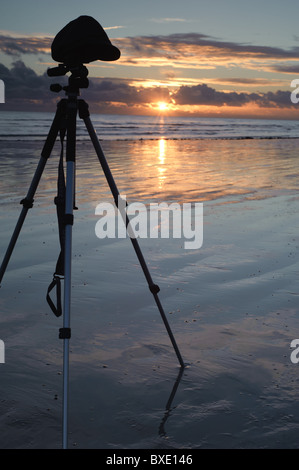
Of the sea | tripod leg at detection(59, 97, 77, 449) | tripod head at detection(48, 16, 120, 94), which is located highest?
the sea

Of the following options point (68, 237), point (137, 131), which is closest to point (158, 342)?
point (68, 237)

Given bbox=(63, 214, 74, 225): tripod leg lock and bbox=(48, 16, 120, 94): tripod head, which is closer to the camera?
bbox=(63, 214, 74, 225): tripod leg lock

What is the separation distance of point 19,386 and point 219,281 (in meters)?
2.50

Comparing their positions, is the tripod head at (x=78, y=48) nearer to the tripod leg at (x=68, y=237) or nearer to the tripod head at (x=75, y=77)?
A: the tripod head at (x=75, y=77)

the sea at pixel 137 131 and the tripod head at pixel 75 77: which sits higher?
the sea at pixel 137 131

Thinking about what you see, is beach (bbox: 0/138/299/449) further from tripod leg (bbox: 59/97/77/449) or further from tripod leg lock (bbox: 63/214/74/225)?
tripod leg lock (bbox: 63/214/74/225)

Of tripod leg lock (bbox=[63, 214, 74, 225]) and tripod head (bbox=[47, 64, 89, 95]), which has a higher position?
tripod head (bbox=[47, 64, 89, 95])

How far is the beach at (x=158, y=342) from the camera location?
9.05 ft

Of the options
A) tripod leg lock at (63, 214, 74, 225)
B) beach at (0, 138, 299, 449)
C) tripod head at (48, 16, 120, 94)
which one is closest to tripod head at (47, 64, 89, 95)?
tripod head at (48, 16, 120, 94)

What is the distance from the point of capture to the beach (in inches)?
109

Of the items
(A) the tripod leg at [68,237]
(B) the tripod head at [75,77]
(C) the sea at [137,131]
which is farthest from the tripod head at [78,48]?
(C) the sea at [137,131]

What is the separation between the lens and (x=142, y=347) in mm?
3695

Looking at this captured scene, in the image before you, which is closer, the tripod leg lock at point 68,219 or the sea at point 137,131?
the tripod leg lock at point 68,219
